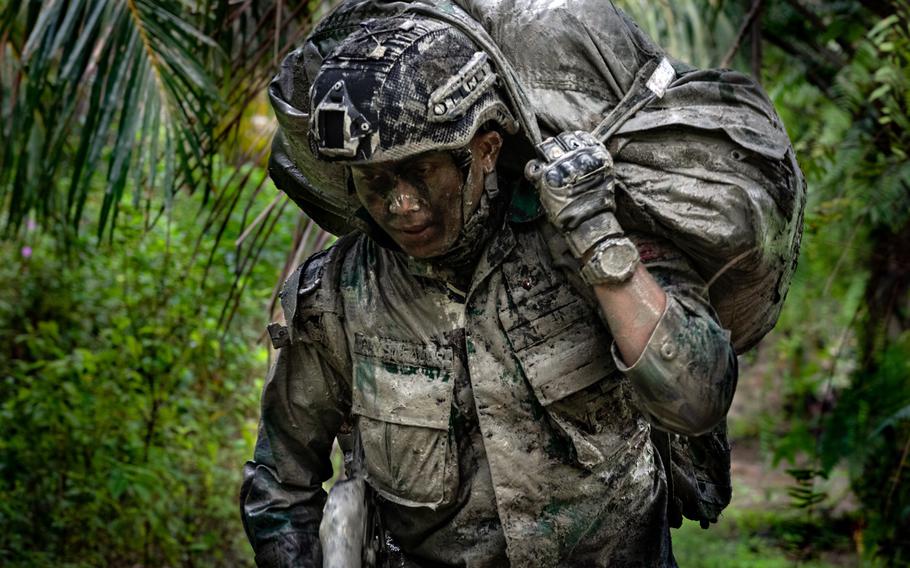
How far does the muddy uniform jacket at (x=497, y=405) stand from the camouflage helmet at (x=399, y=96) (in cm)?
32

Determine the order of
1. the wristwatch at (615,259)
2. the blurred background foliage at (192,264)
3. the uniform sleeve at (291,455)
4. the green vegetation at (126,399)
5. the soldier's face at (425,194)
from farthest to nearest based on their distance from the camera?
the green vegetation at (126,399)
the blurred background foliage at (192,264)
the uniform sleeve at (291,455)
the soldier's face at (425,194)
the wristwatch at (615,259)

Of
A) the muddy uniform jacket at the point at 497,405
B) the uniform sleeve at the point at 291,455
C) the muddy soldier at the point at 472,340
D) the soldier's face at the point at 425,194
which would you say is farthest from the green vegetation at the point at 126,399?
the soldier's face at the point at 425,194

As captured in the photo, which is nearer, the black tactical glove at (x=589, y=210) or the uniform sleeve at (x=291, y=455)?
the black tactical glove at (x=589, y=210)

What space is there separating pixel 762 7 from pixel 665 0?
2.76 ft

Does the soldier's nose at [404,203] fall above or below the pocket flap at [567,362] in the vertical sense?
above

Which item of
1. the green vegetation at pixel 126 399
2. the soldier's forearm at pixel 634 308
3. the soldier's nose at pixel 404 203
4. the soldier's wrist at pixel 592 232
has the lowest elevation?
the green vegetation at pixel 126 399

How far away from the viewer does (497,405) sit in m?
2.55

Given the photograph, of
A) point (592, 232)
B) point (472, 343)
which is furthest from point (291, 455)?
point (592, 232)

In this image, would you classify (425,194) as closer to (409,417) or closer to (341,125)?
(341,125)

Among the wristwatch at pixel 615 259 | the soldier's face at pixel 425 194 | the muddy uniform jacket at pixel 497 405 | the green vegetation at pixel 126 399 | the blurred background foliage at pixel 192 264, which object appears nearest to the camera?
the wristwatch at pixel 615 259

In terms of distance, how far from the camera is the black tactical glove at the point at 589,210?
226 cm

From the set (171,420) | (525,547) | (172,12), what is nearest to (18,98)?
(172,12)

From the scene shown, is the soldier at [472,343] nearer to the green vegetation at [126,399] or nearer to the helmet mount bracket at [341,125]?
the helmet mount bracket at [341,125]

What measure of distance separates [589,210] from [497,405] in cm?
49
